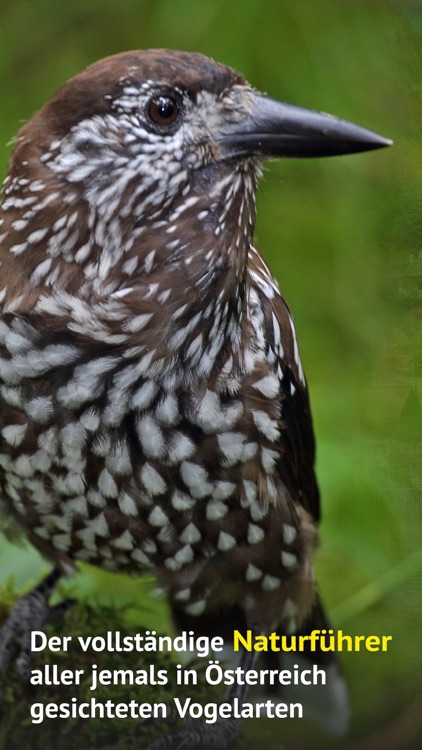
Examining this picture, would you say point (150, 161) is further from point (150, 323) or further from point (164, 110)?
point (150, 323)

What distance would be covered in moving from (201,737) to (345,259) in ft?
5.02

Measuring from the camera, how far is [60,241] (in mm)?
1499

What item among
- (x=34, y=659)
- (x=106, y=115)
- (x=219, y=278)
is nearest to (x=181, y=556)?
(x=34, y=659)

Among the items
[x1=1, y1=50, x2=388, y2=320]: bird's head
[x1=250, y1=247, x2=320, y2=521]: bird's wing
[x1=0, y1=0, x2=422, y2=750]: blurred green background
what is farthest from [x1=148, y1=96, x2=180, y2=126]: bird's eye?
[x1=0, y1=0, x2=422, y2=750]: blurred green background

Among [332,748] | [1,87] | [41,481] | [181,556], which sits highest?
[1,87]

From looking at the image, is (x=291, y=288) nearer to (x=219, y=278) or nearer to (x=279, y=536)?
(x=279, y=536)

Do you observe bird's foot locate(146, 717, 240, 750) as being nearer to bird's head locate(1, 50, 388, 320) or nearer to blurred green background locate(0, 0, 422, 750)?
blurred green background locate(0, 0, 422, 750)

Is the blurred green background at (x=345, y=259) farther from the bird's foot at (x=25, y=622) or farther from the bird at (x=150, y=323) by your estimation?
the bird at (x=150, y=323)

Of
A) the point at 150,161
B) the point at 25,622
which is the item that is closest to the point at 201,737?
the point at 25,622

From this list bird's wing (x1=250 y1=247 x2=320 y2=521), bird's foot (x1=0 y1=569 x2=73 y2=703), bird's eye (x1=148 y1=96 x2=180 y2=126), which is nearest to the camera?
bird's eye (x1=148 y1=96 x2=180 y2=126)

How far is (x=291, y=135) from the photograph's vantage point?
58.2 inches

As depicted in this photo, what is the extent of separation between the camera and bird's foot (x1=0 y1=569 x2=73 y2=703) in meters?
1.97

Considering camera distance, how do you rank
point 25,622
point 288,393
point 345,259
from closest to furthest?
point 288,393, point 25,622, point 345,259

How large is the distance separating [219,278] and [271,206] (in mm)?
1473
